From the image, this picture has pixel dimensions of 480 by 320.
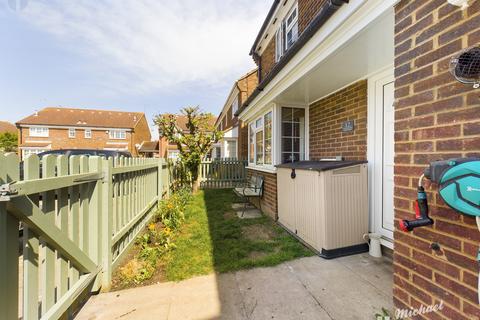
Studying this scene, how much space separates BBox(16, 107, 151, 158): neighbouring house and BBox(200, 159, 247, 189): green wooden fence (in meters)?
22.2

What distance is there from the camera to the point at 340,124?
13.3ft

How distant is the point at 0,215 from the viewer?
112 cm

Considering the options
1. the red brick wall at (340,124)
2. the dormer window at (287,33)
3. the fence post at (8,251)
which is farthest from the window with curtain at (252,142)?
the fence post at (8,251)

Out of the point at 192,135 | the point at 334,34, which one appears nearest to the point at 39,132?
the point at 192,135

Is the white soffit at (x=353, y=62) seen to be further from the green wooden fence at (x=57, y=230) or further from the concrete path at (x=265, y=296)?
the green wooden fence at (x=57, y=230)

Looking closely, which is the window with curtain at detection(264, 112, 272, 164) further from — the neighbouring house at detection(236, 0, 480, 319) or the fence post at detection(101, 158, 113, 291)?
the fence post at detection(101, 158, 113, 291)

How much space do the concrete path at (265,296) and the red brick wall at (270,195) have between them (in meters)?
2.29

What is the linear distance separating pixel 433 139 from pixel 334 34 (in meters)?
1.64

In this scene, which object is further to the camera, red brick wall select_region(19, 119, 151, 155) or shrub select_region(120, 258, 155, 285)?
red brick wall select_region(19, 119, 151, 155)

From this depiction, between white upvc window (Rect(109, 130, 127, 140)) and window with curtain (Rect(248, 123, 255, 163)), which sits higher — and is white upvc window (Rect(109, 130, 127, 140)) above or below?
above

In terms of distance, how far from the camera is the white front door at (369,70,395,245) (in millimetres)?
3094

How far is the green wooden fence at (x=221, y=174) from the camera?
10.9 m

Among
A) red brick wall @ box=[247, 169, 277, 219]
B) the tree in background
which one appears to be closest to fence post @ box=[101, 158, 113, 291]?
red brick wall @ box=[247, 169, 277, 219]

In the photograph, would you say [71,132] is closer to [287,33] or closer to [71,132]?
[71,132]
